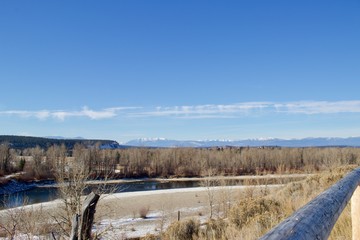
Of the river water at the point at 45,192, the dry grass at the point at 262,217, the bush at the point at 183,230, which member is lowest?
the river water at the point at 45,192

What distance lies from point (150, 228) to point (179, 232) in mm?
10854

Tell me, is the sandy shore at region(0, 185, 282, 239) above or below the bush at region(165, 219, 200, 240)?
below

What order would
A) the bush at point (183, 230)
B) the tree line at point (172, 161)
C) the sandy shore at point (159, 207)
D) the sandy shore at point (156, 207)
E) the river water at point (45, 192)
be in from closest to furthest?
1. the bush at point (183, 230)
2. the sandy shore at point (156, 207)
3. the sandy shore at point (159, 207)
4. the river water at point (45, 192)
5. the tree line at point (172, 161)

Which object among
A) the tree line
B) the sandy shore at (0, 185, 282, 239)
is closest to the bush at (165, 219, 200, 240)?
the sandy shore at (0, 185, 282, 239)

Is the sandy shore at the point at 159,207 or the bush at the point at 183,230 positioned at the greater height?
the bush at the point at 183,230

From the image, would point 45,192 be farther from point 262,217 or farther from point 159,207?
point 262,217

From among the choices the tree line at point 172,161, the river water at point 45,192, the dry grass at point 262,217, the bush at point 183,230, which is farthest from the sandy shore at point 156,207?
the tree line at point 172,161

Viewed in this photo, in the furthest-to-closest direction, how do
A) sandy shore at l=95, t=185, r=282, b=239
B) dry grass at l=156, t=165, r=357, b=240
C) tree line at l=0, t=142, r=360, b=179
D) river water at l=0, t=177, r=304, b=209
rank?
tree line at l=0, t=142, r=360, b=179, river water at l=0, t=177, r=304, b=209, sandy shore at l=95, t=185, r=282, b=239, dry grass at l=156, t=165, r=357, b=240

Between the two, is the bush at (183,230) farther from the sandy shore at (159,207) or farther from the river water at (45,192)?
the river water at (45,192)

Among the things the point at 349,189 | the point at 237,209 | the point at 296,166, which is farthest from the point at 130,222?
the point at 296,166

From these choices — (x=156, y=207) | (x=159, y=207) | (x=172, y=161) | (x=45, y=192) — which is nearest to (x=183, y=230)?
(x=159, y=207)

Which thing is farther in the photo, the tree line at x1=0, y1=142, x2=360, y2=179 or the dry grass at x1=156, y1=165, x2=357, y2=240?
the tree line at x1=0, y1=142, x2=360, y2=179

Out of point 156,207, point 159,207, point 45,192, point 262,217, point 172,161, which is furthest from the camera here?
point 172,161

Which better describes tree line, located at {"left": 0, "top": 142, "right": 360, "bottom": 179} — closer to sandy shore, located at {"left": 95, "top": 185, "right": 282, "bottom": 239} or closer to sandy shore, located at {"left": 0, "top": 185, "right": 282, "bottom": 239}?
sandy shore, located at {"left": 95, "top": 185, "right": 282, "bottom": 239}
